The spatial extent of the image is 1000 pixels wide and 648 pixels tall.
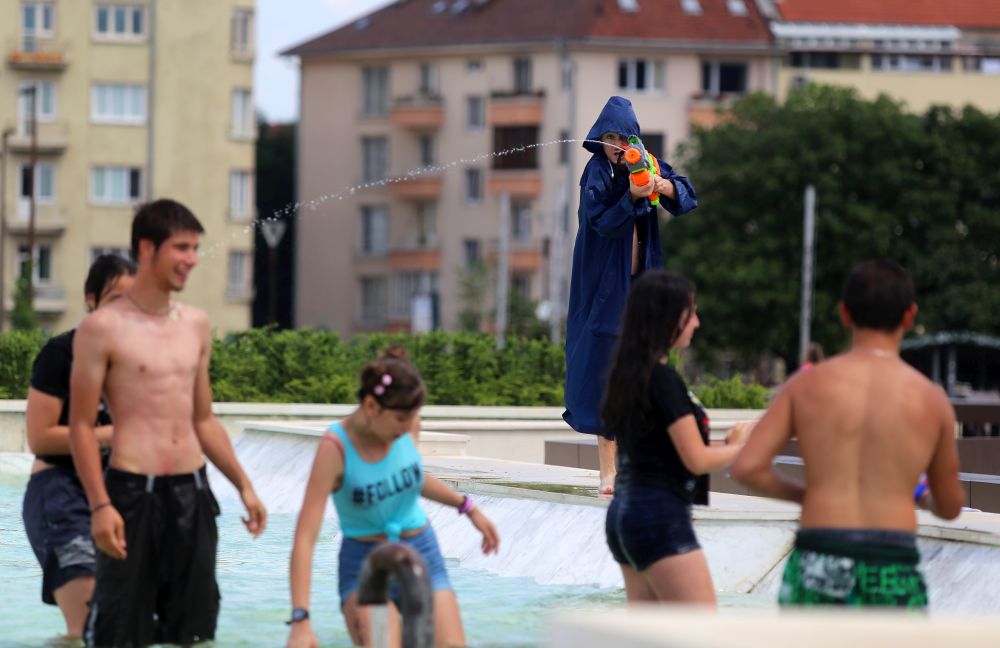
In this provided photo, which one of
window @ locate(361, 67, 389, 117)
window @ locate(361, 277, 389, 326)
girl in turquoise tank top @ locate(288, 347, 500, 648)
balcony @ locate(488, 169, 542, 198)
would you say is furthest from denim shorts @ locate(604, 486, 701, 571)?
window @ locate(361, 277, 389, 326)

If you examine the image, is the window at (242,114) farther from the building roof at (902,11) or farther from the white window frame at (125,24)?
the building roof at (902,11)

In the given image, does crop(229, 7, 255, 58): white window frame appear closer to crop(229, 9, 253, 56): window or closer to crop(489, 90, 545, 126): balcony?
crop(229, 9, 253, 56): window

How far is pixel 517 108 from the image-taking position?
87.5m

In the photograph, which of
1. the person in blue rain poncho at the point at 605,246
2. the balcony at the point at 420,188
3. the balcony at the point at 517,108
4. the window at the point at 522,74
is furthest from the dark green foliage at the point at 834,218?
the person in blue rain poncho at the point at 605,246

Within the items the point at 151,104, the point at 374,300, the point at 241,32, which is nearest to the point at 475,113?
the point at 374,300

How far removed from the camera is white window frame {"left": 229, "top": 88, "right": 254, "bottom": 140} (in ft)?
269

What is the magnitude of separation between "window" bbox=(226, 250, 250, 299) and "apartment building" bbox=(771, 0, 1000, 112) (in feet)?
83.5

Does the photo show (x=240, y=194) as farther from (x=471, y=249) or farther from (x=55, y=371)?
(x=55, y=371)

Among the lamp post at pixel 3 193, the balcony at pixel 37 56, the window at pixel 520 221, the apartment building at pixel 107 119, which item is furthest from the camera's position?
the window at pixel 520 221

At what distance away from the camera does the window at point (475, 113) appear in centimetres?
9019

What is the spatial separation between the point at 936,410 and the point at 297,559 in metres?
2.11

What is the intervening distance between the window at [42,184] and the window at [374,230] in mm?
17181

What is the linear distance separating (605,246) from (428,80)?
265 ft

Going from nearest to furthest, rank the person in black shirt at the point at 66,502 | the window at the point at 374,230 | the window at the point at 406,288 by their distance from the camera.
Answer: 1. the person in black shirt at the point at 66,502
2. the window at the point at 406,288
3. the window at the point at 374,230
